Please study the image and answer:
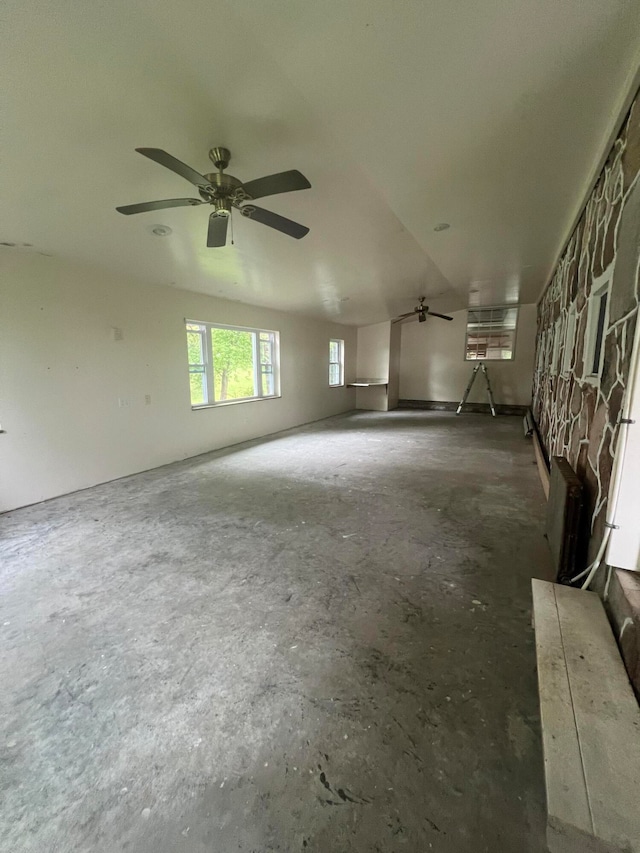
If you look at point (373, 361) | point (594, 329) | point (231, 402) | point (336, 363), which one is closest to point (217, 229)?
point (594, 329)

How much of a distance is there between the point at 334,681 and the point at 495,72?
9.12 ft

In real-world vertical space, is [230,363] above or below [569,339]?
below

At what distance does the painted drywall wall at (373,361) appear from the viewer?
9.37m

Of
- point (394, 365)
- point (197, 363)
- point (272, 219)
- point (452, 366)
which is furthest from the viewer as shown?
point (394, 365)

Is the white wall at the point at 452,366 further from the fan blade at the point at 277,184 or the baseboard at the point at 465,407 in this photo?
the fan blade at the point at 277,184

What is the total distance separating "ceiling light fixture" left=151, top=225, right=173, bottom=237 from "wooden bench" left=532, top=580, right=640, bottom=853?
145 inches

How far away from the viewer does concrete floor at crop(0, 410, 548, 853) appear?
1.08 m

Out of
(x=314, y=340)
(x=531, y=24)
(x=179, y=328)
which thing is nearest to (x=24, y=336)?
(x=179, y=328)

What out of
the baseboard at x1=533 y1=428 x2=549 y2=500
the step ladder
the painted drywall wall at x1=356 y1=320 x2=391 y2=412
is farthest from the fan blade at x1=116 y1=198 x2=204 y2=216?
the step ladder

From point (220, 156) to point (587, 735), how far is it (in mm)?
3031

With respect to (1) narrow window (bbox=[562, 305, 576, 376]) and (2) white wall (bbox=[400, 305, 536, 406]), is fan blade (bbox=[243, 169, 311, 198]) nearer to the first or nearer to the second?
(1) narrow window (bbox=[562, 305, 576, 376])

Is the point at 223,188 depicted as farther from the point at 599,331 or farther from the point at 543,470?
the point at 543,470

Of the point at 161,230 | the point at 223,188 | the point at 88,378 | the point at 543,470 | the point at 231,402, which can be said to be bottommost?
the point at 543,470

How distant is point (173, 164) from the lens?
67.8 inches
